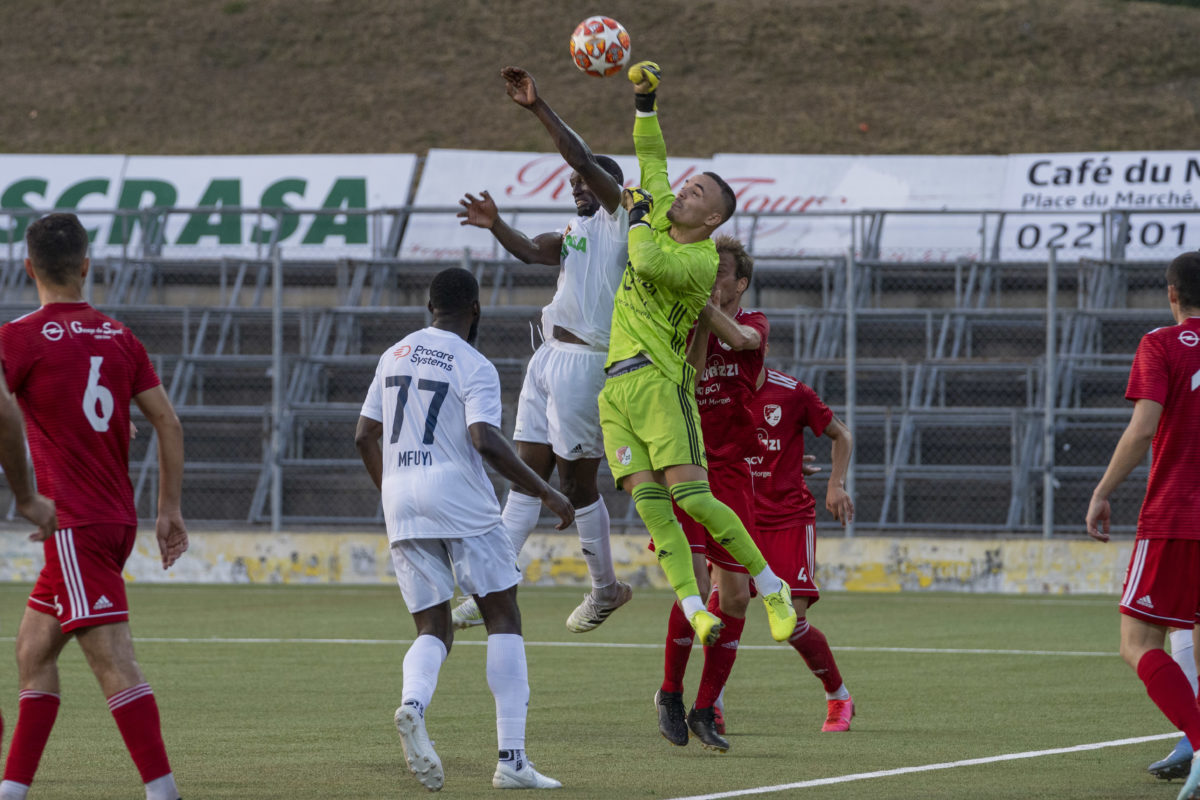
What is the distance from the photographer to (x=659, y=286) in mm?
7719

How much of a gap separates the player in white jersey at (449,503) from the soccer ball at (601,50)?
168 cm

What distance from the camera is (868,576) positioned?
18203mm

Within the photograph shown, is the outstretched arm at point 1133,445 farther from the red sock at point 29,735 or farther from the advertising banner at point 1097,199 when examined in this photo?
the advertising banner at point 1097,199

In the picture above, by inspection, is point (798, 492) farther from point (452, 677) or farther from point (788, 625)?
point (452, 677)

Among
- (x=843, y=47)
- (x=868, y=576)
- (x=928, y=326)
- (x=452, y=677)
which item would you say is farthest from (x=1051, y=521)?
(x=843, y=47)

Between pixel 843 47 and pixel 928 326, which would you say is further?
pixel 843 47

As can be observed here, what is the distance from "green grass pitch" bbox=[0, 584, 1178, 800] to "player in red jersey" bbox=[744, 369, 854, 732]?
427 mm

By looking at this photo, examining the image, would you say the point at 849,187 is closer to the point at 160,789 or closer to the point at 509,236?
the point at 509,236

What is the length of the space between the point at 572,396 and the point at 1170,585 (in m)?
3.19

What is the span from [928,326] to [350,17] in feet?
94.4

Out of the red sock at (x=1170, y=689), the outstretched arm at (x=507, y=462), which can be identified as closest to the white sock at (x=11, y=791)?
the outstretched arm at (x=507, y=462)

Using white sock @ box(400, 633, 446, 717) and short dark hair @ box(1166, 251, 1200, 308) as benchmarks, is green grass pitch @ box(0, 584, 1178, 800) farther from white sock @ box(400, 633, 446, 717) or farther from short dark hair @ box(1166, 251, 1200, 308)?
short dark hair @ box(1166, 251, 1200, 308)

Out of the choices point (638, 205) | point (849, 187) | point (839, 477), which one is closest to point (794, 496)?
point (839, 477)

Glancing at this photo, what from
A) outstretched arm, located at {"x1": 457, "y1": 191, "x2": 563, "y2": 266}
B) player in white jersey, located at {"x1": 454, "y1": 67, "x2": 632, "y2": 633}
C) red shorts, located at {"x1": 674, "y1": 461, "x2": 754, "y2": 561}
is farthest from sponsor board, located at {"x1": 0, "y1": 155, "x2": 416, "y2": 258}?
red shorts, located at {"x1": 674, "y1": 461, "x2": 754, "y2": 561}
